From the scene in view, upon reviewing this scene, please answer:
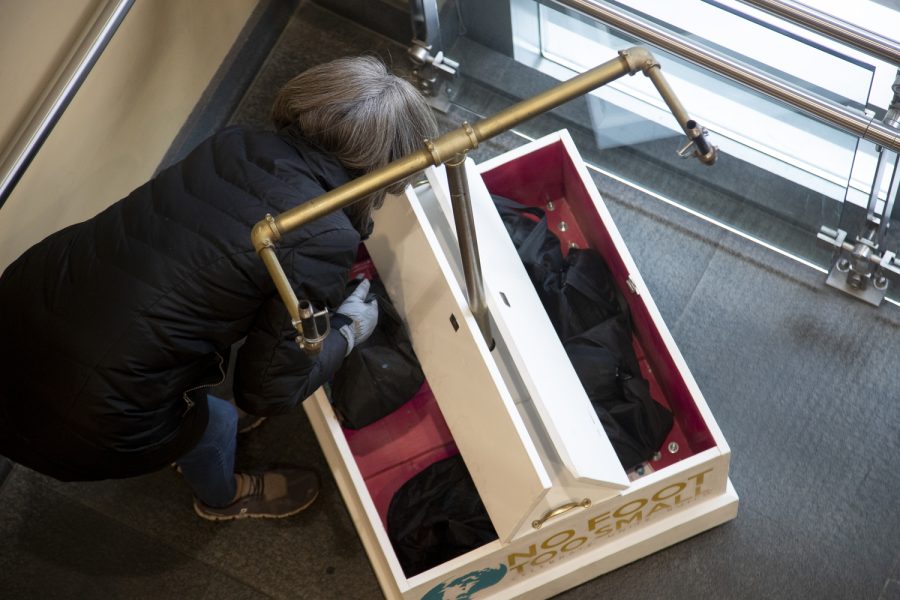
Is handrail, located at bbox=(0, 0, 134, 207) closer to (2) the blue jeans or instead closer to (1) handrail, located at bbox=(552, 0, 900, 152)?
(2) the blue jeans

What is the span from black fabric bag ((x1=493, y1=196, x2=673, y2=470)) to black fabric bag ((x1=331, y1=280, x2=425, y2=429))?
31 cm

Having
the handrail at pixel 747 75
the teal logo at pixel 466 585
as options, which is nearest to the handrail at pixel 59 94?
the handrail at pixel 747 75

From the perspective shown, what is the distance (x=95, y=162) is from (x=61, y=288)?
2.61 ft

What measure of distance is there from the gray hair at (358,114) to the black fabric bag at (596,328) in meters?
0.61

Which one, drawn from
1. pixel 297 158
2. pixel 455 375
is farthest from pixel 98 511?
pixel 297 158

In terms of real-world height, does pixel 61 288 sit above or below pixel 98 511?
above

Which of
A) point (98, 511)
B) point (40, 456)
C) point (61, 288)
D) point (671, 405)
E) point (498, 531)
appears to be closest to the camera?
point (61, 288)

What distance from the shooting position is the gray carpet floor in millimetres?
2270

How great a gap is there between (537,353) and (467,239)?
40 cm

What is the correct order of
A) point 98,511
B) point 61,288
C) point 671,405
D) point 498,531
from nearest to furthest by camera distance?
1. point 61,288
2. point 498,531
3. point 671,405
4. point 98,511

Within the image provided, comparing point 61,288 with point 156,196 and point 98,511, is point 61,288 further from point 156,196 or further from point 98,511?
point 98,511

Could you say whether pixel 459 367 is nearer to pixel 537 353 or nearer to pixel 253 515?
pixel 537 353

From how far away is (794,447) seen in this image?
7.72 ft

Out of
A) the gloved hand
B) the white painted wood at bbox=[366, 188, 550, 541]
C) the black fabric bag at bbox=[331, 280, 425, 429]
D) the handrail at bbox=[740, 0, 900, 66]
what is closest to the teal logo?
the white painted wood at bbox=[366, 188, 550, 541]
